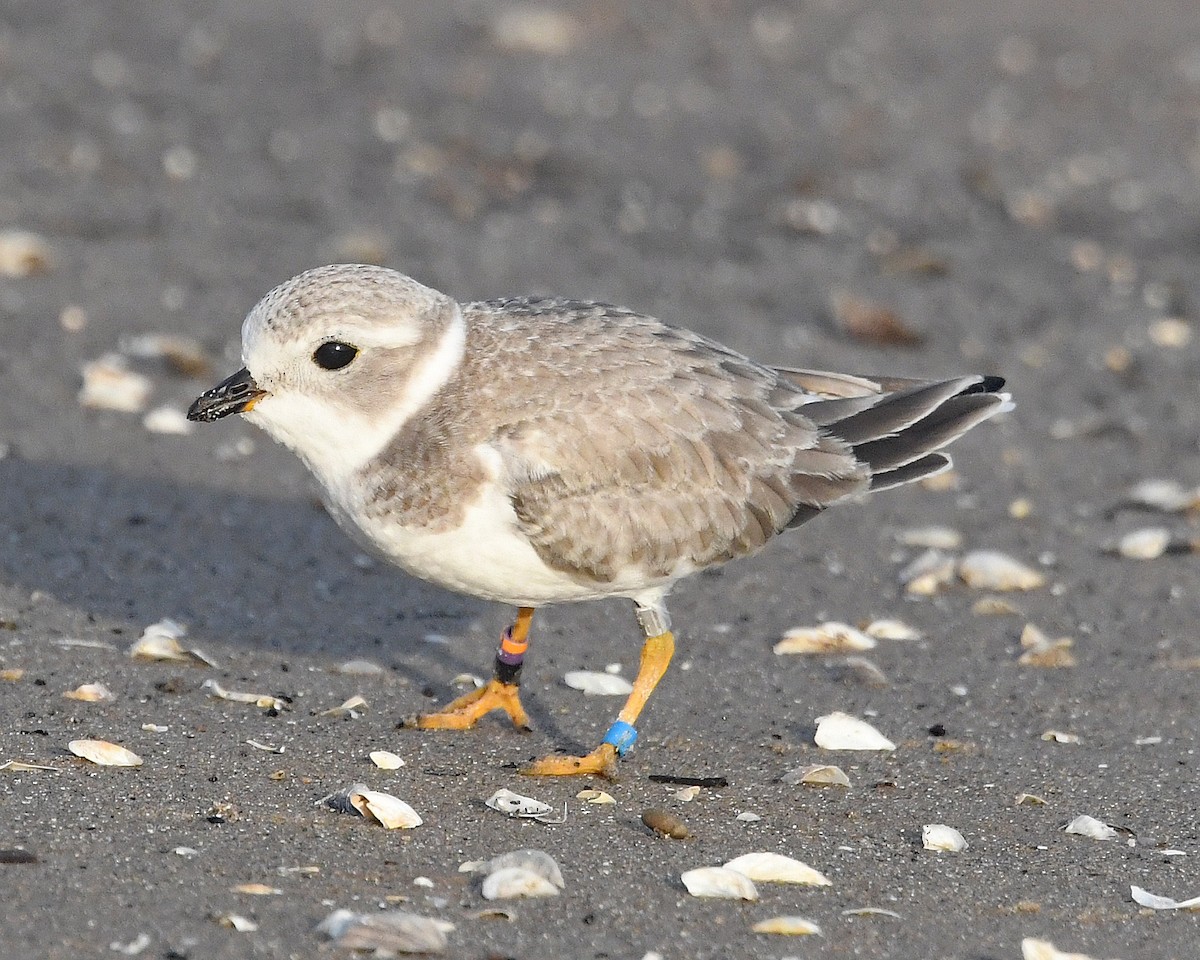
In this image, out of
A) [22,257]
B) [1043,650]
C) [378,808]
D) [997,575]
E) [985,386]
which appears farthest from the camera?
[22,257]

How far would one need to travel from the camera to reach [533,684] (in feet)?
18.6

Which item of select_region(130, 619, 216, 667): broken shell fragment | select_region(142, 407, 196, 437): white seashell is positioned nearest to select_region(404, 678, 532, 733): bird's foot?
select_region(130, 619, 216, 667): broken shell fragment

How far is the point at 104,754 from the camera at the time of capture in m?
4.54

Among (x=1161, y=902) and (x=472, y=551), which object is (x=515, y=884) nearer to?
(x=472, y=551)

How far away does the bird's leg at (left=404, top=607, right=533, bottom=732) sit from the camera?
5227 mm

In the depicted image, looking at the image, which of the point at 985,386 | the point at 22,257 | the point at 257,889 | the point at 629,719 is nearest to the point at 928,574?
the point at 985,386

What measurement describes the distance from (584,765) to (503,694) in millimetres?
533

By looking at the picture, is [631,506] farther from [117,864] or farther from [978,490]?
[978,490]

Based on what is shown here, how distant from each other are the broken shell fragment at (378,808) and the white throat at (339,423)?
2.87 ft

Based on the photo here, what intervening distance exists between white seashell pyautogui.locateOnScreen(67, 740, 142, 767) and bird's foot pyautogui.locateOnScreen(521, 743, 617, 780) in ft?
3.63

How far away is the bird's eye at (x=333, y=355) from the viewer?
4648mm

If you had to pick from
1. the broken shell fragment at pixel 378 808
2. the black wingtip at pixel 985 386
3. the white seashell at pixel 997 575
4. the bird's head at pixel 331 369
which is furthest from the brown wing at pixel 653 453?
the white seashell at pixel 997 575

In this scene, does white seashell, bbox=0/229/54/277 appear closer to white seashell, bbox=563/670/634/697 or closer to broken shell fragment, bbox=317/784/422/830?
white seashell, bbox=563/670/634/697

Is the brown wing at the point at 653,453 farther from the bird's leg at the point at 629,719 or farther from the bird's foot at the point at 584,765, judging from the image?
the bird's foot at the point at 584,765
